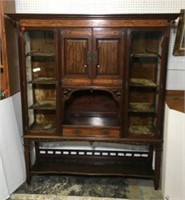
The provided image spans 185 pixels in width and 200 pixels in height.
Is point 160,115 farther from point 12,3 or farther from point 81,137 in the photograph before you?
point 12,3

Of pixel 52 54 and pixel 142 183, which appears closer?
pixel 52 54

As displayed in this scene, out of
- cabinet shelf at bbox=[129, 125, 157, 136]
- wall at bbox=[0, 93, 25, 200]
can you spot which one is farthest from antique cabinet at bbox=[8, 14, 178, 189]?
wall at bbox=[0, 93, 25, 200]

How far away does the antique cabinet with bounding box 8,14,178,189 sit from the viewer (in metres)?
2.09

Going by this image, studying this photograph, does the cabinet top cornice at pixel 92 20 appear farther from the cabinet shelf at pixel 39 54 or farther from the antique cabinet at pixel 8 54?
the cabinet shelf at pixel 39 54

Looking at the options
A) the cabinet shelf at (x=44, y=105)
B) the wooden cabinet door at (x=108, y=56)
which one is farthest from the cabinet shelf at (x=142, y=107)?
the cabinet shelf at (x=44, y=105)

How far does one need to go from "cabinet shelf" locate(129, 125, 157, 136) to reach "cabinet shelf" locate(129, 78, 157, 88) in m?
0.45

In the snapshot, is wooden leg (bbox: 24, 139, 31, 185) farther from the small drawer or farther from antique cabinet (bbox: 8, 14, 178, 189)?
the small drawer

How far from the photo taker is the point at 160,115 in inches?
A: 87.2

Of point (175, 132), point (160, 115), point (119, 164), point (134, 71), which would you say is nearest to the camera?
point (175, 132)

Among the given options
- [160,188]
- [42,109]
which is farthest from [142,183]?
[42,109]

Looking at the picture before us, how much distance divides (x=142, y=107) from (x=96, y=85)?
0.56m

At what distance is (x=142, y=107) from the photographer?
2.39 m

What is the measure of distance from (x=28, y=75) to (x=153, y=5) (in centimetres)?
145

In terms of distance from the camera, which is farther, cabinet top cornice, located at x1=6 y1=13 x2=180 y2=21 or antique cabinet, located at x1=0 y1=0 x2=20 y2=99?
antique cabinet, located at x1=0 y1=0 x2=20 y2=99
